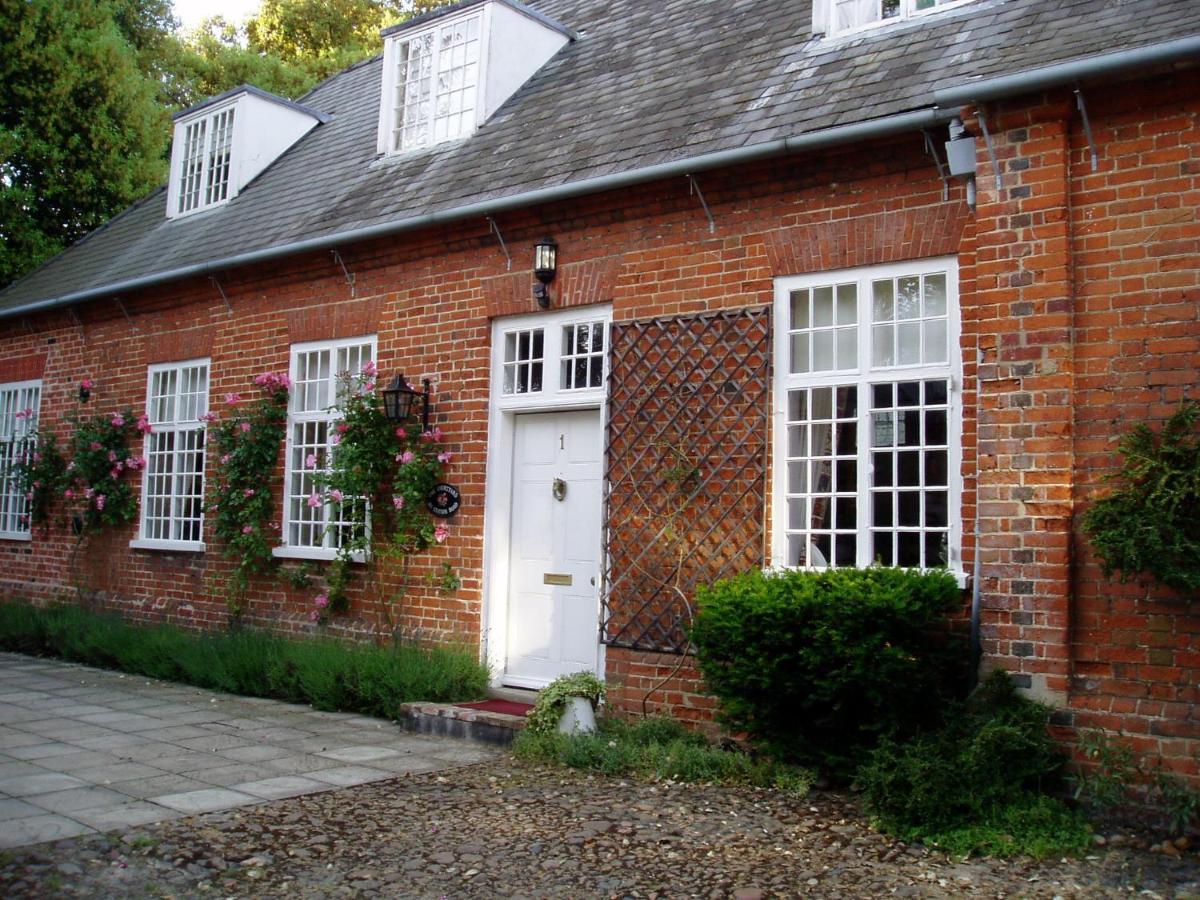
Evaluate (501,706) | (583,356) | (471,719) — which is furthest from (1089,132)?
(501,706)

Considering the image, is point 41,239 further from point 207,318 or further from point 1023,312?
point 1023,312

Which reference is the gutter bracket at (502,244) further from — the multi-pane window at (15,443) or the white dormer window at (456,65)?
the multi-pane window at (15,443)

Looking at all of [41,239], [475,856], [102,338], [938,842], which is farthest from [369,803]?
[41,239]

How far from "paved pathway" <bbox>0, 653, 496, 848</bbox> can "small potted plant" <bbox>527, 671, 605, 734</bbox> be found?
48 cm

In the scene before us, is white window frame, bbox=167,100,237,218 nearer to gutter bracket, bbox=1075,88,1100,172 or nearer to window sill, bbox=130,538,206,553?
window sill, bbox=130,538,206,553

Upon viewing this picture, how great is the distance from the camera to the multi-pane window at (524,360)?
8.70 meters

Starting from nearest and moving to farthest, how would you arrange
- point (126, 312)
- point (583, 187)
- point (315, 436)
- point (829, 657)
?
point (829, 657) < point (583, 187) < point (315, 436) < point (126, 312)

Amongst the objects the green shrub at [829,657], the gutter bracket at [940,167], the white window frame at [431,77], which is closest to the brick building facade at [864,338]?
the gutter bracket at [940,167]

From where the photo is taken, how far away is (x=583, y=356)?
834cm

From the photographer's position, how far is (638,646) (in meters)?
7.53

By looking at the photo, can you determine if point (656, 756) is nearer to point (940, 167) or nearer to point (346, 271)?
point (940, 167)

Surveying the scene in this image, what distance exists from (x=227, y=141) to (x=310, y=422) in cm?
492

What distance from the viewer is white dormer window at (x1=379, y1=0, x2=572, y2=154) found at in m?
10.4

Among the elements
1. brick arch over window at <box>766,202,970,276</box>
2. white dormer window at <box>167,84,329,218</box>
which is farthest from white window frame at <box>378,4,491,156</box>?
brick arch over window at <box>766,202,970,276</box>
